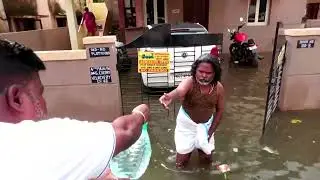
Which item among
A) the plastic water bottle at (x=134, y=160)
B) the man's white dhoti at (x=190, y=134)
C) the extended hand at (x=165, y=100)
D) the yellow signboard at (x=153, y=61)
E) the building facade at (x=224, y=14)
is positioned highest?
the building facade at (x=224, y=14)

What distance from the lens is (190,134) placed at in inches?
149

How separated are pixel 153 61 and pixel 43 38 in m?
6.31

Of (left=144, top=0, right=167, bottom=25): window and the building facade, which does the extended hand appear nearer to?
the building facade

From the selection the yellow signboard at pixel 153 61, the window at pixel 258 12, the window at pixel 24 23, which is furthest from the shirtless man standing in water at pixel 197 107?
the window at pixel 24 23

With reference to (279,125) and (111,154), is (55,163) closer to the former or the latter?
(111,154)

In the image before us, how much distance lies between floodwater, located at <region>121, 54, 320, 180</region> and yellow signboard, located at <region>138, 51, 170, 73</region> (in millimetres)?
1143

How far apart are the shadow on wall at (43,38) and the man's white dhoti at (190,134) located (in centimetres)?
615

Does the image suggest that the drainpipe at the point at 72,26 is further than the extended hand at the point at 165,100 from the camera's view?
Yes

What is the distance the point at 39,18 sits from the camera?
10.9 metres

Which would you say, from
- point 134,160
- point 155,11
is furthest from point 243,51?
point 134,160

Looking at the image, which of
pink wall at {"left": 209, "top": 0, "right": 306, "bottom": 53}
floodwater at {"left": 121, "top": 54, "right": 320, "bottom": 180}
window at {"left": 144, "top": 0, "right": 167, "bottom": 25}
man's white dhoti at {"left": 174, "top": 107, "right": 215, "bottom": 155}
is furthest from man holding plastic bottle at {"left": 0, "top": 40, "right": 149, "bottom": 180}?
pink wall at {"left": 209, "top": 0, "right": 306, "bottom": 53}

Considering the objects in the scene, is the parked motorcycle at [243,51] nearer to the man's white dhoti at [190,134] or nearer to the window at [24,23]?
the man's white dhoti at [190,134]

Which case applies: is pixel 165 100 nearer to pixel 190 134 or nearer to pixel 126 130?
pixel 190 134

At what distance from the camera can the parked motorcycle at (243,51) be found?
8.77 meters
